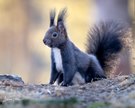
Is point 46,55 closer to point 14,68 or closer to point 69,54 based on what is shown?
point 14,68

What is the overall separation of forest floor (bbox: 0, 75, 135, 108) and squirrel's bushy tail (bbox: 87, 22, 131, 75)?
1.71 metres

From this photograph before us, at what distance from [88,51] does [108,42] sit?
1.28 ft

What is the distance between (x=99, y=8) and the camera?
1266 centimetres

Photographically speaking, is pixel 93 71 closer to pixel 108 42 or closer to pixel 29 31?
pixel 108 42

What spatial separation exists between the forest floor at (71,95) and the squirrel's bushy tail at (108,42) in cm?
171

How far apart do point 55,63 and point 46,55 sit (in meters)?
13.0

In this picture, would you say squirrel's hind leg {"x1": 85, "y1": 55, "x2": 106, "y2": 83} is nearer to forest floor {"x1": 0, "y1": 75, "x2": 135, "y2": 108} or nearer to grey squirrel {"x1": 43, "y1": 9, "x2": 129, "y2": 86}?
grey squirrel {"x1": 43, "y1": 9, "x2": 129, "y2": 86}

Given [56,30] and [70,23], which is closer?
[56,30]

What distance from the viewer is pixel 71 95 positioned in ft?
19.9

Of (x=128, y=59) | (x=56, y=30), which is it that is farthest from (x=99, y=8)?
(x=56, y=30)

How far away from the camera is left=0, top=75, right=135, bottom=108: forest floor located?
4.93 m

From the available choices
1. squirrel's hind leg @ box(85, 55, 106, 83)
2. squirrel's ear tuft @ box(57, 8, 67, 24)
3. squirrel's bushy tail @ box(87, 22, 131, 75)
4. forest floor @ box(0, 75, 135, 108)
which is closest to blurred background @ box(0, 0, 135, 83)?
squirrel's bushy tail @ box(87, 22, 131, 75)

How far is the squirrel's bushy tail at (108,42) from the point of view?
8734 mm

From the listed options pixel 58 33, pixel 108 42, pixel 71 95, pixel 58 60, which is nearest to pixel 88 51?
pixel 108 42
